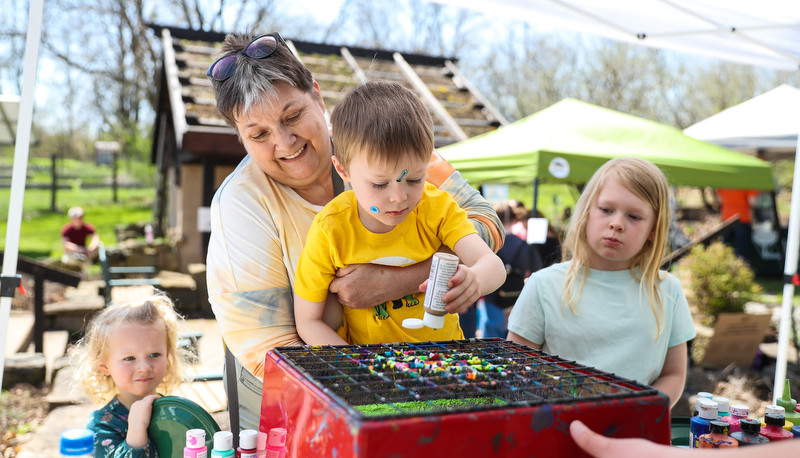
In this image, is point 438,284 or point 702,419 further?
point 702,419

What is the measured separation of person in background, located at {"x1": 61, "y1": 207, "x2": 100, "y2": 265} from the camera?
1228 cm

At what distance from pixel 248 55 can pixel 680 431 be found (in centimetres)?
169

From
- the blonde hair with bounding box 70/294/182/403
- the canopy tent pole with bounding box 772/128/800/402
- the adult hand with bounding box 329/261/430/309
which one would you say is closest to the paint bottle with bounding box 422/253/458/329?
the adult hand with bounding box 329/261/430/309

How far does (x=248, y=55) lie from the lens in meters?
1.84

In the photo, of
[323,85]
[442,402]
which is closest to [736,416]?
[442,402]

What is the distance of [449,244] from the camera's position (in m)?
1.82

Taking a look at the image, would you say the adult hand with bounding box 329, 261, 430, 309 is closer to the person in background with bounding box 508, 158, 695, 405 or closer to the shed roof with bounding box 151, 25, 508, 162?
the person in background with bounding box 508, 158, 695, 405

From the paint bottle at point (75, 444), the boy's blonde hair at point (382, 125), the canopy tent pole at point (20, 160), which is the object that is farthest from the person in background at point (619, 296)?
the canopy tent pole at point (20, 160)

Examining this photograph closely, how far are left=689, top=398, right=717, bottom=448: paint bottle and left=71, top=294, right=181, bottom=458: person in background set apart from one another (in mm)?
1678

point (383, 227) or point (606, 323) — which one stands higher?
point (383, 227)

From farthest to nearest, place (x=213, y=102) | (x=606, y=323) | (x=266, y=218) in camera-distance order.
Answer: (x=213, y=102)
(x=606, y=323)
(x=266, y=218)

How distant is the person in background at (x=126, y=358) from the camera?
2.21 m

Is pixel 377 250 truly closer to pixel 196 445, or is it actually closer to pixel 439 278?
pixel 439 278

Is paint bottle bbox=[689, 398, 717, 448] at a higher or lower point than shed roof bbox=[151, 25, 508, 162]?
lower
